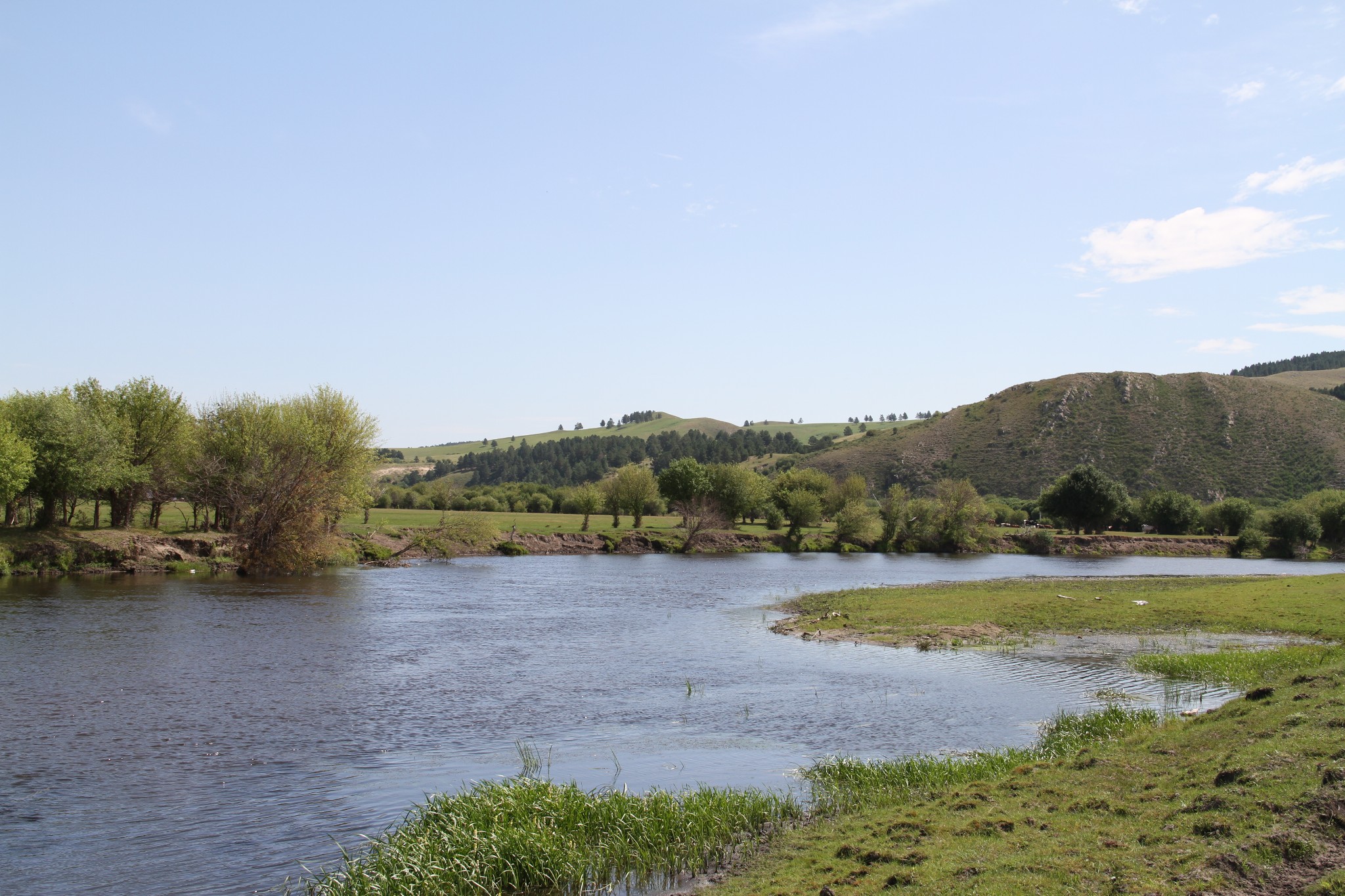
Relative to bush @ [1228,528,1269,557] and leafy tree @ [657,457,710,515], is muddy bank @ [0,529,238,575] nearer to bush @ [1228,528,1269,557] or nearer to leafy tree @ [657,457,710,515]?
leafy tree @ [657,457,710,515]

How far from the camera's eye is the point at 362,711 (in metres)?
22.9

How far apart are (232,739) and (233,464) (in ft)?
165

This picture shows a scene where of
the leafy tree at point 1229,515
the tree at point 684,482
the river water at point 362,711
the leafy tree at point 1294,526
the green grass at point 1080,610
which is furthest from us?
the leafy tree at point 1229,515

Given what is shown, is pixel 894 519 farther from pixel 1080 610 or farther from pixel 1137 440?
pixel 1137 440

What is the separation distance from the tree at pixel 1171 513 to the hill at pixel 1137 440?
78.2 feet

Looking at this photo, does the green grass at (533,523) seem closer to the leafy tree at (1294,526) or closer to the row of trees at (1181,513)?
the row of trees at (1181,513)

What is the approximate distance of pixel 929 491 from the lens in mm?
158125

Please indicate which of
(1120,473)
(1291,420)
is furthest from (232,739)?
(1291,420)

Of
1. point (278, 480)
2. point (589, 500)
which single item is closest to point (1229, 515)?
point (589, 500)

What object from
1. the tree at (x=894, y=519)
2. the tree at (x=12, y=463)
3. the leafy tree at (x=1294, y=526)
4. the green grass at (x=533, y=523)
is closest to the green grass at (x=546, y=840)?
the tree at (x=12, y=463)

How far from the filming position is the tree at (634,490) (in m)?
112

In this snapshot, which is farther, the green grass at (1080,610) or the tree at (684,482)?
the tree at (684,482)

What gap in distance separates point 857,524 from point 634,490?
2833cm

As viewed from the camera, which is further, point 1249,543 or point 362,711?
point 1249,543
